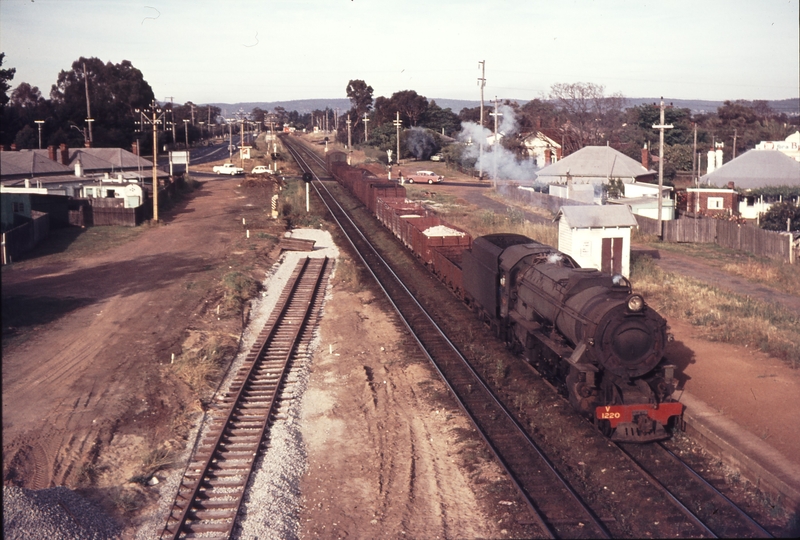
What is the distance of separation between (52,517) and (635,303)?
9787 millimetres

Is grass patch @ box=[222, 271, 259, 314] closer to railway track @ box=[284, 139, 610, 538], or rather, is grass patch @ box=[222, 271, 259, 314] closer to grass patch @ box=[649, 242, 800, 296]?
railway track @ box=[284, 139, 610, 538]

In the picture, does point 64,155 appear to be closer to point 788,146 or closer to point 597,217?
point 597,217

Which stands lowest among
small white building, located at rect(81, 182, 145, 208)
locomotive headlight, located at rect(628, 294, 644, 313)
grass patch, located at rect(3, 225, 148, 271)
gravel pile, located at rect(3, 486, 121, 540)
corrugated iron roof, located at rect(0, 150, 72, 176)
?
gravel pile, located at rect(3, 486, 121, 540)

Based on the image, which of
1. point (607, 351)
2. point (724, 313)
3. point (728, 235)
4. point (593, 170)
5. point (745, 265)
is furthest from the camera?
point (593, 170)

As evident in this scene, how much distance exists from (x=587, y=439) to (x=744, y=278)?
19.1 metres

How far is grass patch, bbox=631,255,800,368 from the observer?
1778 centimetres

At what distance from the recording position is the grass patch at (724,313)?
17.8 m

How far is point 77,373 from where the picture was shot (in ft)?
54.6

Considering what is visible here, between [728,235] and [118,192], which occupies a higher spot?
[118,192]

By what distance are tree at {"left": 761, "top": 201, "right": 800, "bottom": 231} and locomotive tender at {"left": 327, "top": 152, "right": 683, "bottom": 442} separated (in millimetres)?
27665

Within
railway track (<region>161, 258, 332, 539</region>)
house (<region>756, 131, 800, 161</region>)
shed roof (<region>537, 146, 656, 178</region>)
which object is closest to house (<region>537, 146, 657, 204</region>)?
shed roof (<region>537, 146, 656, 178</region>)

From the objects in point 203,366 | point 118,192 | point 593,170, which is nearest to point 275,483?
point 203,366

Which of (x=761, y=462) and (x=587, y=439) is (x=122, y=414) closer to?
(x=587, y=439)

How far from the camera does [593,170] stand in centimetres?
5888
